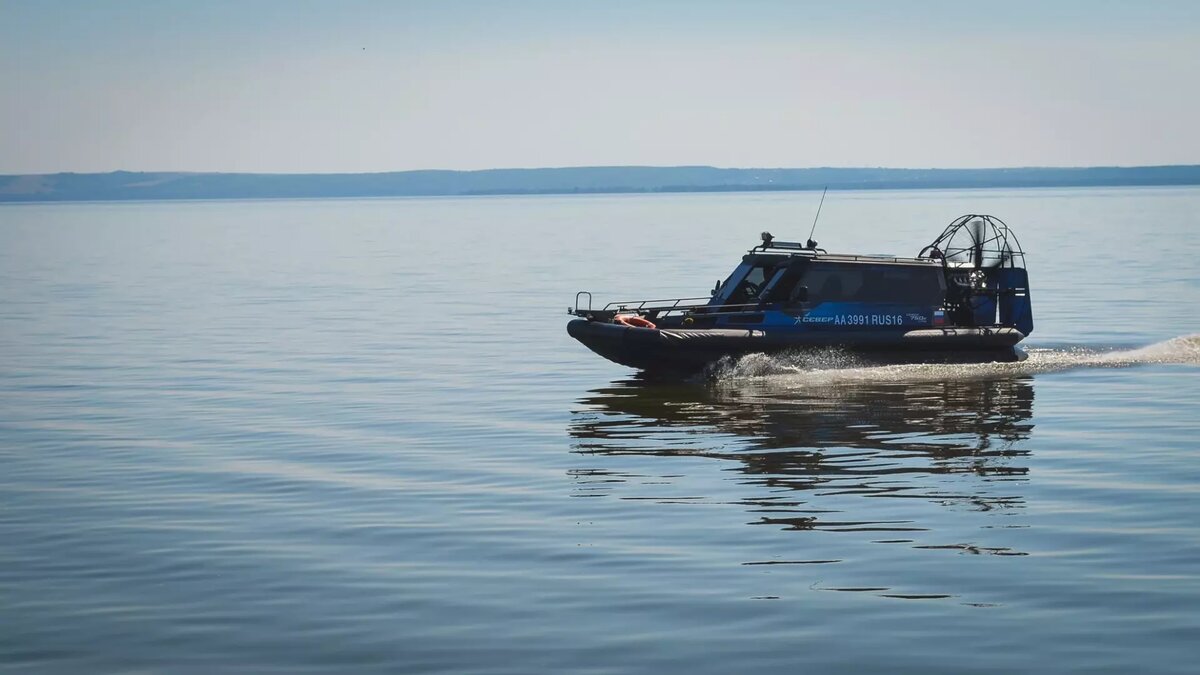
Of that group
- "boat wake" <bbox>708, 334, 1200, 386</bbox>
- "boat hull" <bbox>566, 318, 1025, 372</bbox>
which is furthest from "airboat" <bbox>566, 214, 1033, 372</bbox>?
"boat wake" <bbox>708, 334, 1200, 386</bbox>

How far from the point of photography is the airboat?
24.0m

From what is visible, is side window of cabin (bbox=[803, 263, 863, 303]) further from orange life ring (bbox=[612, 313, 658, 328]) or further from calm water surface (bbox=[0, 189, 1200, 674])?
orange life ring (bbox=[612, 313, 658, 328])

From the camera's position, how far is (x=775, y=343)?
24.2 m

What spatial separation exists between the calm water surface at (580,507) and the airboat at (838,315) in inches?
16.2

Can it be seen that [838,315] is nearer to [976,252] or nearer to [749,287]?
[749,287]

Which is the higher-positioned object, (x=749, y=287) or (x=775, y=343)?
(x=749, y=287)

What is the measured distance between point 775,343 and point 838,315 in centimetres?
118

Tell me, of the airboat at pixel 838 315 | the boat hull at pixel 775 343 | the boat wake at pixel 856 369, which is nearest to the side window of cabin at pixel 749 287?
the airboat at pixel 838 315

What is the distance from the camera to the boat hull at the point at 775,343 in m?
23.7

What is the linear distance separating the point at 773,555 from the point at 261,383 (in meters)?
14.1

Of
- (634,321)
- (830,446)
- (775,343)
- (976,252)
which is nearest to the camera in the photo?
(830,446)

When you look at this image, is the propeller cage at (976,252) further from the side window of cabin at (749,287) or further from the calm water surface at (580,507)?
the side window of cabin at (749,287)

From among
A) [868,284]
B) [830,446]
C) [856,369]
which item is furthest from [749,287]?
[830,446]

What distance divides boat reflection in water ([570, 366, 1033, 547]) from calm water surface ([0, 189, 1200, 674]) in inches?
2.9
